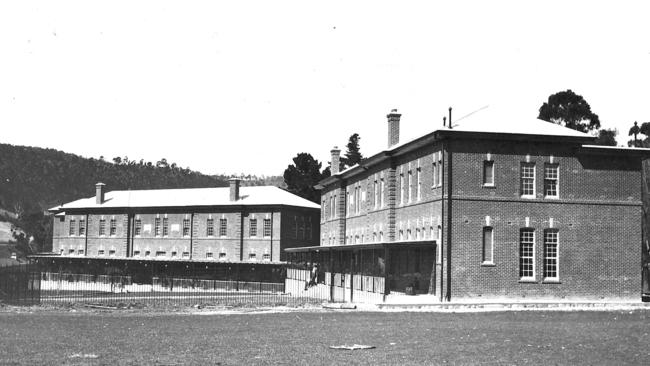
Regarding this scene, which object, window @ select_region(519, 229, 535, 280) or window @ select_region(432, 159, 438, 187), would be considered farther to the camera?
window @ select_region(432, 159, 438, 187)

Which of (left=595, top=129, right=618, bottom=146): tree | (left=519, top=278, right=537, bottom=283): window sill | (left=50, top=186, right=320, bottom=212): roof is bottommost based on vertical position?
(left=519, top=278, right=537, bottom=283): window sill

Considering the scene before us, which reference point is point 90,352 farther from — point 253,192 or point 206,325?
point 253,192

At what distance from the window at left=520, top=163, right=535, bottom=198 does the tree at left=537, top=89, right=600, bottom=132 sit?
39.4m

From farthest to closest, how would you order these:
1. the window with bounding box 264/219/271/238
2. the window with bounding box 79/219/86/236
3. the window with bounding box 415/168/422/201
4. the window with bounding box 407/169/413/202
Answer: the window with bounding box 79/219/86/236, the window with bounding box 264/219/271/238, the window with bounding box 407/169/413/202, the window with bounding box 415/168/422/201

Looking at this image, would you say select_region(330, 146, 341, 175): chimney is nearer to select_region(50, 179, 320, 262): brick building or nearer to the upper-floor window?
select_region(50, 179, 320, 262): brick building

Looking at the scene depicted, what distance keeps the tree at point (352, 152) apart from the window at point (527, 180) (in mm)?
60917

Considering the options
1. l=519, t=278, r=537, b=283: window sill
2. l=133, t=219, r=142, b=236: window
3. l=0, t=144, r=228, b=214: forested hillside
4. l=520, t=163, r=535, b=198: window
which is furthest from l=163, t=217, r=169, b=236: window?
l=0, t=144, r=228, b=214: forested hillside

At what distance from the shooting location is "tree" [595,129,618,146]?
7406 centimetres

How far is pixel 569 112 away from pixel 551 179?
40.0 m

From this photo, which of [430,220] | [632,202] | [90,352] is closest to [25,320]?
[90,352]

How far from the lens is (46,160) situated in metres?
195

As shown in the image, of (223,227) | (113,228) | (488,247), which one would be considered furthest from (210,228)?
(488,247)

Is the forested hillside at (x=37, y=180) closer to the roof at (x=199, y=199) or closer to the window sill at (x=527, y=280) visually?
the roof at (x=199, y=199)

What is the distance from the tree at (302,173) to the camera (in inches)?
3866
